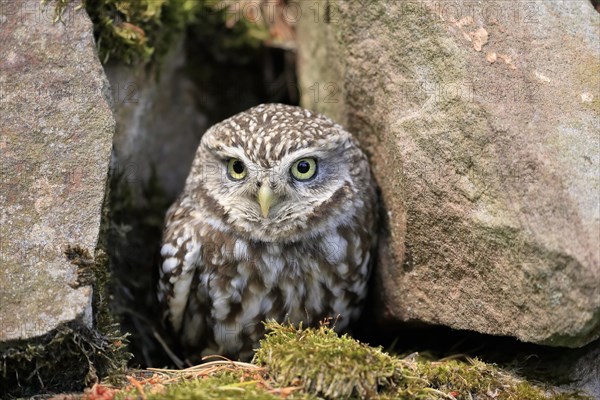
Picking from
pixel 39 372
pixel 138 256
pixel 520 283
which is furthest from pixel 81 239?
pixel 520 283

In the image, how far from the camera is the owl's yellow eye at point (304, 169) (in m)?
3.14

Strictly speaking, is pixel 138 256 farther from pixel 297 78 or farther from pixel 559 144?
pixel 559 144

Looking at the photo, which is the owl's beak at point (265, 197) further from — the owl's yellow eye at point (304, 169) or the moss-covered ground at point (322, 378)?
the moss-covered ground at point (322, 378)

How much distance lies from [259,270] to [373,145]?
0.85 metres

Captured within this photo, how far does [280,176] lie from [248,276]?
53cm

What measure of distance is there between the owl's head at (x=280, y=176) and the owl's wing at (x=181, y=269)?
0.15m

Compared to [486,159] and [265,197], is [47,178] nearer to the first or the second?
[265,197]

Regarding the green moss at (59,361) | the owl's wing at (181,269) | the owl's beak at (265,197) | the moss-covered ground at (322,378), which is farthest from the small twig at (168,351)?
the owl's beak at (265,197)

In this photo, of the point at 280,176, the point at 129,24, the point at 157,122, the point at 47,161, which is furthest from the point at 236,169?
the point at 157,122

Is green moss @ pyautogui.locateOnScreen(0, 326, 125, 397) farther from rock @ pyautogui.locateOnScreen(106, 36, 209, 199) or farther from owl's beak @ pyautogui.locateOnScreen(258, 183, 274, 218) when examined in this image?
rock @ pyautogui.locateOnScreen(106, 36, 209, 199)

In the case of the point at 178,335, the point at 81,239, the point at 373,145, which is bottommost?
the point at 178,335

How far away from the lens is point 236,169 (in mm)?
3240

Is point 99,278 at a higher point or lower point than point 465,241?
lower

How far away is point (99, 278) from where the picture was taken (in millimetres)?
2939
